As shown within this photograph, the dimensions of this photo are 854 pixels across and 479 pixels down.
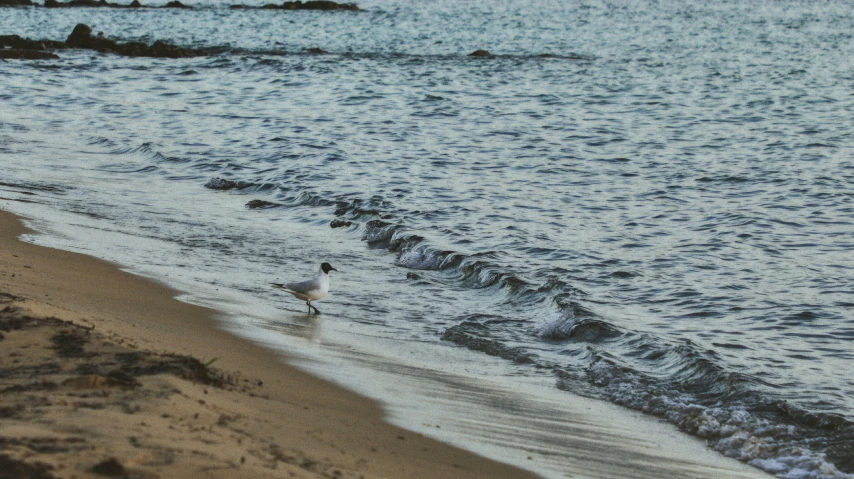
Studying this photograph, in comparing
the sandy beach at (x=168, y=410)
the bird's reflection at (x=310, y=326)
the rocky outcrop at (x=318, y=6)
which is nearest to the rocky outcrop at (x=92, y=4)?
the rocky outcrop at (x=318, y=6)

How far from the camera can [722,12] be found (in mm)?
63344

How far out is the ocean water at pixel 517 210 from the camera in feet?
26.0

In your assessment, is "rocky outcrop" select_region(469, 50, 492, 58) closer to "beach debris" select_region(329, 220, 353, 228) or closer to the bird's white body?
"beach debris" select_region(329, 220, 353, 228)

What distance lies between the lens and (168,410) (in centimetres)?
487

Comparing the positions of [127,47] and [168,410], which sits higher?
[127,47]

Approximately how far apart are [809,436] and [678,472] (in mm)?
1321

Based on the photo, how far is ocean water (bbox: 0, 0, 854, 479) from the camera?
26.0 ft

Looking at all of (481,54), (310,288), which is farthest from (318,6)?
(310,288)

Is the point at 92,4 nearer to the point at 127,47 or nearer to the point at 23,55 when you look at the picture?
the point at 127,47

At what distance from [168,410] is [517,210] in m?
8.96

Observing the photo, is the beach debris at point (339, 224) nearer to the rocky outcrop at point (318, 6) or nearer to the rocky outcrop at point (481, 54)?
the rocky outcrop at point (481, 54)

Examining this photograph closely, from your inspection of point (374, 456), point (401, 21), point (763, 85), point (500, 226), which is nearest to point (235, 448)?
point (374, 456)

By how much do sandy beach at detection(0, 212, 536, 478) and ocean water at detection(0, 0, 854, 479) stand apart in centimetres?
152

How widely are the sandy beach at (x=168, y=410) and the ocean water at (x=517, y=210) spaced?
152cm
